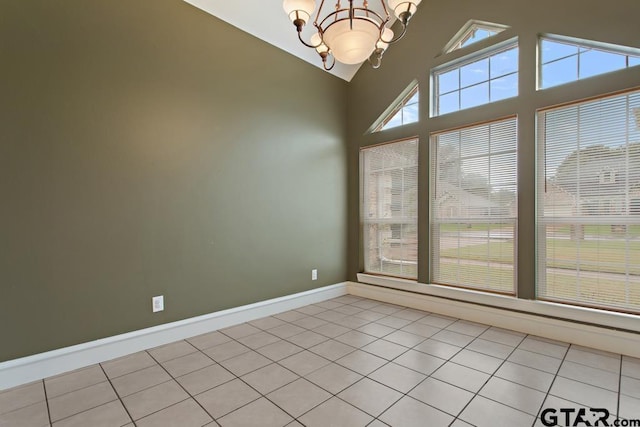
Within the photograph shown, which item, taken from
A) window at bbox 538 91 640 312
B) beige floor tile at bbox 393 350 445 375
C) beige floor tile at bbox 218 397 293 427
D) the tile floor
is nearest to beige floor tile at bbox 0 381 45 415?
the tile floor

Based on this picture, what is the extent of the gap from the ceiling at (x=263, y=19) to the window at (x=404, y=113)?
125 cm

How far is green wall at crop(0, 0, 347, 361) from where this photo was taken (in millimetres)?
2035

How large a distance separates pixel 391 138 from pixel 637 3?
224 cm

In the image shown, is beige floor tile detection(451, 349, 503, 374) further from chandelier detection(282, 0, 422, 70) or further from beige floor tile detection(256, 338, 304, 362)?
chandelier detection(282, 0, 422, 70)

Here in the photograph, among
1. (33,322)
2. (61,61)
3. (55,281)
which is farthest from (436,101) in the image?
(33,322)

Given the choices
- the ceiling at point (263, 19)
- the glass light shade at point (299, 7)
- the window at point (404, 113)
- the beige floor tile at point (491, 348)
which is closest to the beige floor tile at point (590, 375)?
the beige floor tile at point (491, 348)

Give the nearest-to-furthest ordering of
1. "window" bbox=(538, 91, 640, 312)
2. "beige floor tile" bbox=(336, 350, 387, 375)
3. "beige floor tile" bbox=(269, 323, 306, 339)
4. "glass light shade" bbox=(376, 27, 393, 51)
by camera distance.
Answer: "glass light shade" bbox=(376, 27, 393, 51), "beige floor tile" bbox=(336, 350, 387, 375), "window" bbox=(538, 91, 640, 312), "beige floor tile" bbox=(269, 323, 306, 339)

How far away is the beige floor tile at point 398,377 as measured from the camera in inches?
77.6

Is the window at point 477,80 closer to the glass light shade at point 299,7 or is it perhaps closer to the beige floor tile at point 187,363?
the glass light shade at point 299,7

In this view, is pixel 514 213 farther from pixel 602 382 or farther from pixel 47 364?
pixel 47 364

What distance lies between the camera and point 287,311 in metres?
3.52

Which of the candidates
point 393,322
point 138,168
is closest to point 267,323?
point 393,322

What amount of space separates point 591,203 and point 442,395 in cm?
204

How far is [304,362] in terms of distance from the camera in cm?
229
